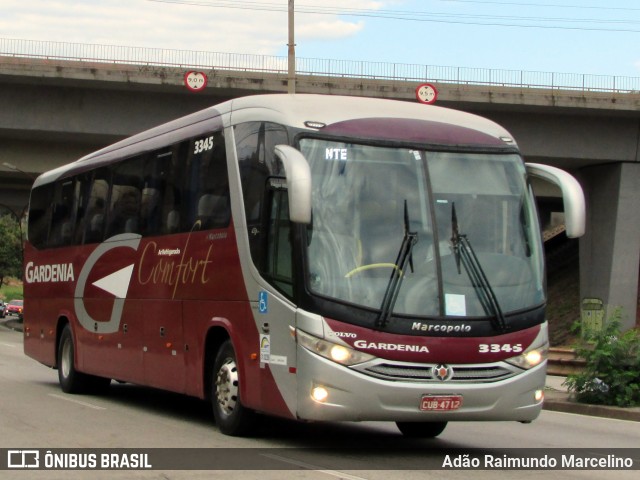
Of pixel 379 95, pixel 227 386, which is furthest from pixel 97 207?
pixel 379 95

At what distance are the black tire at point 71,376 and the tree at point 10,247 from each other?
78810 millimetres

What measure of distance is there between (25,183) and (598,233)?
87.2 ft

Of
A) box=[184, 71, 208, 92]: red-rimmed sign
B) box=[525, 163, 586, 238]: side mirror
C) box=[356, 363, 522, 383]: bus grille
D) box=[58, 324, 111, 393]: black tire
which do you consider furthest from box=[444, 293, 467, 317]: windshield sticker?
box=[184, 71, 208, 92]: red-rimmed sign

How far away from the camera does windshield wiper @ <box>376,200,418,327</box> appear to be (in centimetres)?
1013

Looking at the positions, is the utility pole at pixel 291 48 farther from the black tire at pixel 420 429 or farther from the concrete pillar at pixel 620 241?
the concrete pillar at pixel 620 241

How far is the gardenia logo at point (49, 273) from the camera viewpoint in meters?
18.1

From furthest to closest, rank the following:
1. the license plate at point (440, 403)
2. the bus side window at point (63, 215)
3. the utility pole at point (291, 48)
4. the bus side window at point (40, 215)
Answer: the utility pole at point (291, 48)
the bus side window at point (40, 215)
the bus side window at point (63, 215)
the license plate at point (440, 403)

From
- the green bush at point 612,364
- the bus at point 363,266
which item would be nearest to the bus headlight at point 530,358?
the bus at point 363,266

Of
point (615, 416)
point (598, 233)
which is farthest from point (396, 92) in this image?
point (615, 416)

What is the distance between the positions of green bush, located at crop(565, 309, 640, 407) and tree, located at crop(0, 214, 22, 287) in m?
82.7

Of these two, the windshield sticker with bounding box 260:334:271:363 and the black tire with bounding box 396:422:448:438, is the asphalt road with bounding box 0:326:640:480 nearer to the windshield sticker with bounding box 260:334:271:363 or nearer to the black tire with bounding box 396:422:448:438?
the black tire with bounding box 396:422:448:438

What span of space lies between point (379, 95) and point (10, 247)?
6754 centimetres

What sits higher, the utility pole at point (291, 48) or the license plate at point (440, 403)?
the utility pole at point (291, 48)

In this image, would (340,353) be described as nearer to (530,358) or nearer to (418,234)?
(418,234)
